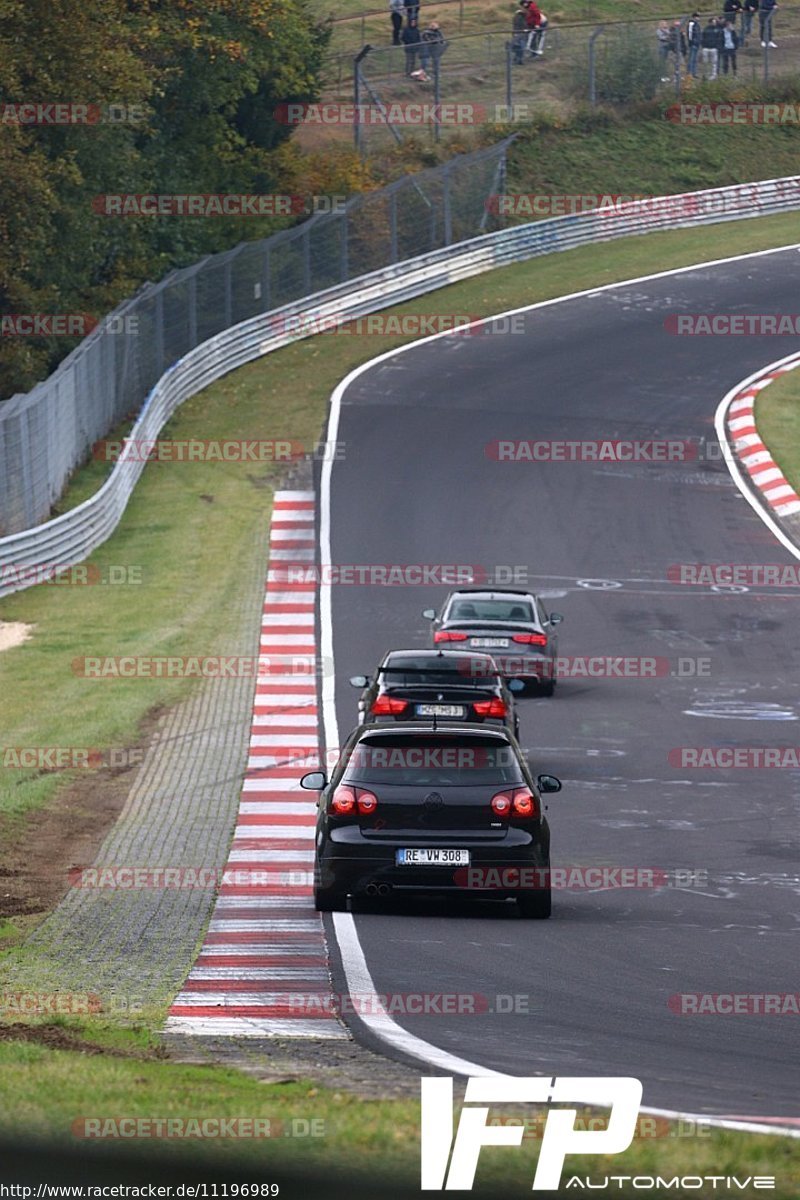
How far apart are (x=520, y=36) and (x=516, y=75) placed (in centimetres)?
147

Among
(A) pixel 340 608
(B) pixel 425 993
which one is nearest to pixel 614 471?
(A) pixel 340 608

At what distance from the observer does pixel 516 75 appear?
62688 mm

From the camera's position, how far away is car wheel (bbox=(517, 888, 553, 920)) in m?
13.7

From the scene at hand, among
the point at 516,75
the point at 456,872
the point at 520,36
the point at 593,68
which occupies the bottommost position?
the point at 456,872

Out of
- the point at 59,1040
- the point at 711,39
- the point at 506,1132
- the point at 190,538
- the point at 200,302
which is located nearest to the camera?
the point at 506,1132

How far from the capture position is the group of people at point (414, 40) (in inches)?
2317

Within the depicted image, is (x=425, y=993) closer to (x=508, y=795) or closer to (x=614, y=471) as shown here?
(x=508, y=795)

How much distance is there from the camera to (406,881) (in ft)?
44.7

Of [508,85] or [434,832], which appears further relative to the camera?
[508,85]

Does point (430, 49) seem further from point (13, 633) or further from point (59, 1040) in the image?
point (59, 1040)

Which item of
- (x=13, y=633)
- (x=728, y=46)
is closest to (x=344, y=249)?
(x=728, y=46)

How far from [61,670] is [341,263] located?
90.3ft

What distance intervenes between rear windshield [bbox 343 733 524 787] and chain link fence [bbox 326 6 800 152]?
46.1 meters

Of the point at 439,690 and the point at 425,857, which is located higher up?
the point at 425,857
